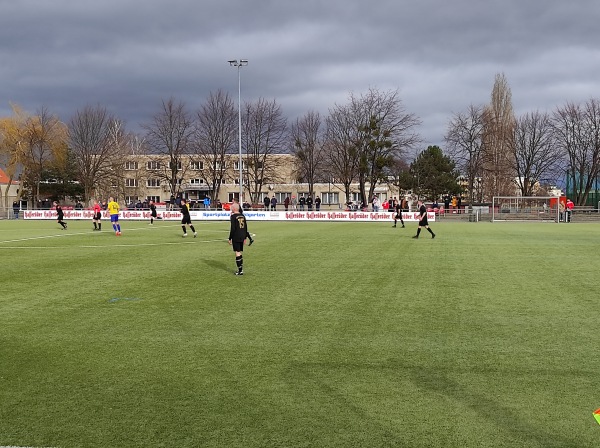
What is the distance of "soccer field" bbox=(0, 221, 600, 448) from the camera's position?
179 inches

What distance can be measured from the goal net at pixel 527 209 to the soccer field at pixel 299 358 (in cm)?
3595

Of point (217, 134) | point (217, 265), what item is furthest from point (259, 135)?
point (217, 265)

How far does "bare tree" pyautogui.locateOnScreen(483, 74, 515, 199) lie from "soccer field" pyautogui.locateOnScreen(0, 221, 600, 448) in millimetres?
51737

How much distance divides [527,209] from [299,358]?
47641 millimetres

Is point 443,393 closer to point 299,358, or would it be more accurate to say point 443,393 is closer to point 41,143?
point 299,358

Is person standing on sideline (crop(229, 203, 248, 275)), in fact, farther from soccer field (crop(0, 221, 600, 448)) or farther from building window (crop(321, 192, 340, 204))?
building window (crop(321, 192, 340, 204))

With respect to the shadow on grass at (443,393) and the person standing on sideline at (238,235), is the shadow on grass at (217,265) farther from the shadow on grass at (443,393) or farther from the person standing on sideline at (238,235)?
the shadow on grass at (443,393)

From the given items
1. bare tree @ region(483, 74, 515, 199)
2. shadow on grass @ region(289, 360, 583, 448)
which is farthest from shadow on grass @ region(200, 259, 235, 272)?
bare tree @ region(483, 74, 515, 199)

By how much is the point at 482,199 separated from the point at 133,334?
65.1 meters

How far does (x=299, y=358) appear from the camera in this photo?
6.56 meters

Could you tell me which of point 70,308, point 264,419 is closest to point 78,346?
point 70,308

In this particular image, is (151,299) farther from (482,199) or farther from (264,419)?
(482,199)

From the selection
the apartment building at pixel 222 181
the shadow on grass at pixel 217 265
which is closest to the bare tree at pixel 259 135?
the apartment building at pixel 222 181

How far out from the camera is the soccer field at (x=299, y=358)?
4559 millimetres
